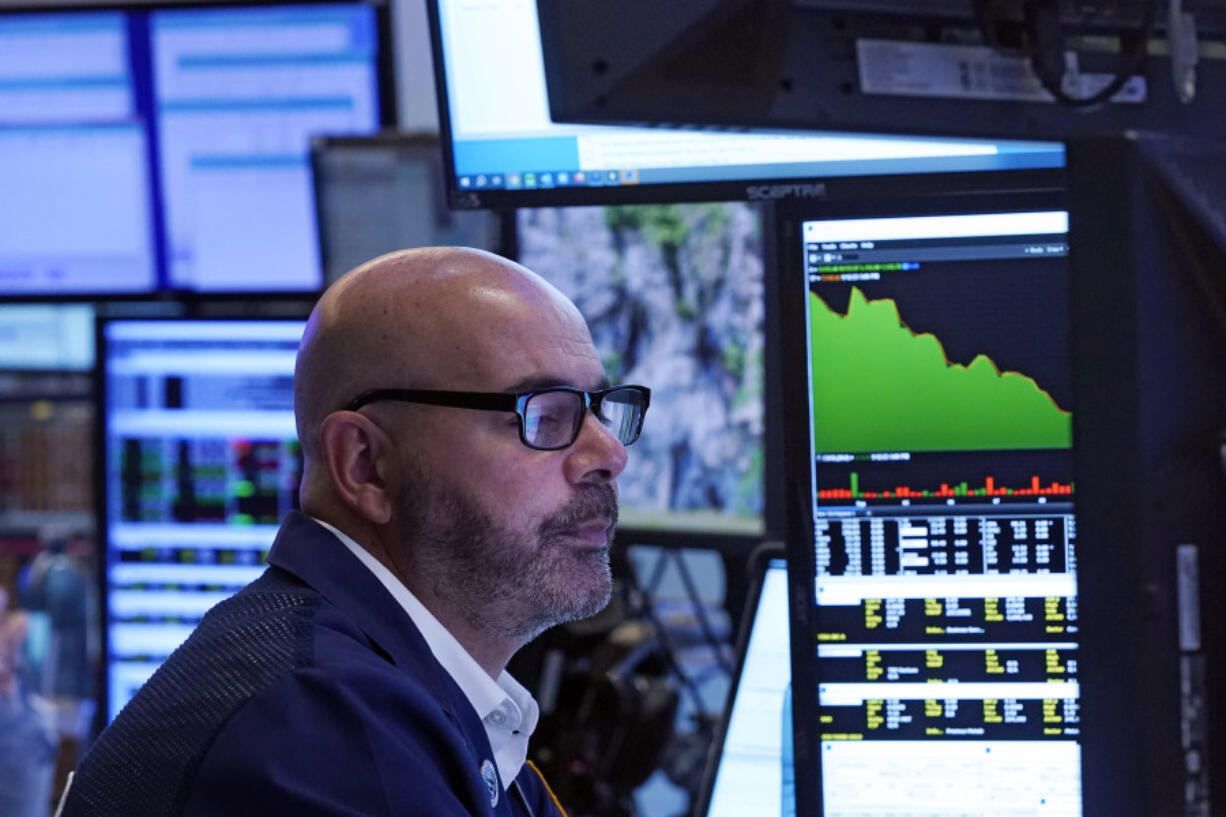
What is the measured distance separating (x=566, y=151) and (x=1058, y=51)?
1.99 feet

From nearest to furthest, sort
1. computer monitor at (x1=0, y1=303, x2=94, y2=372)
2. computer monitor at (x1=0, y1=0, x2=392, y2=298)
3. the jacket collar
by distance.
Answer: the jacket collar < computer monitor at (x1=0, y1=0, x2=392, y2=298) < computer monitor at (x1=0, y1=303, x2=94, y2=372)

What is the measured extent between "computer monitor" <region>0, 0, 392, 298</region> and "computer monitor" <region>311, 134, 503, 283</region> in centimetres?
51

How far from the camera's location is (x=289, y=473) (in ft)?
7.08

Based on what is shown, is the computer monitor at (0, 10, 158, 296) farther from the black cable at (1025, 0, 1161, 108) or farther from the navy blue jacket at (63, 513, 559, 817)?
the black cable at (1025, 0, 1161, 108)

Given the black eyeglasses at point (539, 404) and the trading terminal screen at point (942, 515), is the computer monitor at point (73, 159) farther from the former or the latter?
the trading terminal screen at point (942, 515)

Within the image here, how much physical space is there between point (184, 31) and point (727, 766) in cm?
181

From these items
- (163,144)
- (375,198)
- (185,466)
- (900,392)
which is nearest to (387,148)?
(375,198)

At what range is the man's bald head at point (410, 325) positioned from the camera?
1266 mm

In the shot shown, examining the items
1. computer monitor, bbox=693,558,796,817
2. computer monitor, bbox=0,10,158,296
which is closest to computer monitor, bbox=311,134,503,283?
computer monitor, bbox=0,10,158,296

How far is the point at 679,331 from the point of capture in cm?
188

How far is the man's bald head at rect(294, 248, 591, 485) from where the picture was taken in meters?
1.27

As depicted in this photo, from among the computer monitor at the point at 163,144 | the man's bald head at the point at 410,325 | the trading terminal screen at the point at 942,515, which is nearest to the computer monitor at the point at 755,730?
the trading terminal screen at the point at 942,515

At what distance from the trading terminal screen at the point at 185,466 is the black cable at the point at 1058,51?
58.1 inches

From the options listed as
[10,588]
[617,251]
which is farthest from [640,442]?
[10,588]
